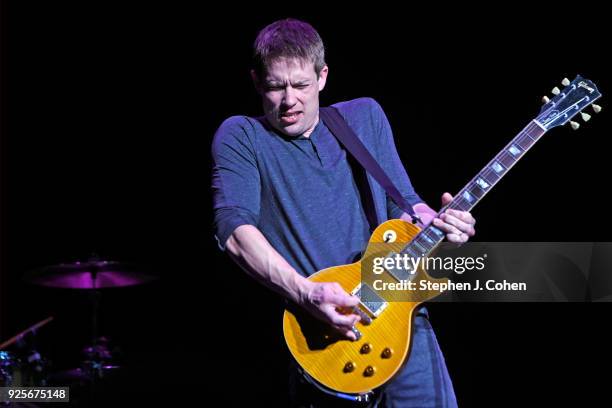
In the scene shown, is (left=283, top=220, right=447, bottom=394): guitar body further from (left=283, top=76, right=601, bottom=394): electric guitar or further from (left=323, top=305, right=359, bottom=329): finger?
(left=323, top=305, right=359, bottom=329): finger

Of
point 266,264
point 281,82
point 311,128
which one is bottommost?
point 266,264

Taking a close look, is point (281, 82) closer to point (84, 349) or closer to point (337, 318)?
point (337, 318)

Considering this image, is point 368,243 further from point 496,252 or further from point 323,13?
point 323,13

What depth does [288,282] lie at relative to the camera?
229cm

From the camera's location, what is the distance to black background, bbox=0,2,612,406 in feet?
15.0

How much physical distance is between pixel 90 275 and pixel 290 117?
15.4ft

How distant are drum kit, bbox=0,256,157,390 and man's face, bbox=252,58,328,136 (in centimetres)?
401

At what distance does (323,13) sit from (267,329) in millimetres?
2680

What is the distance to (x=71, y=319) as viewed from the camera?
7266 millimetres

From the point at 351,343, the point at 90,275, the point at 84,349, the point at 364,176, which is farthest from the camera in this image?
the point at 90,275

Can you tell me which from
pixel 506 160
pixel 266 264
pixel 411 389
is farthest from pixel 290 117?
pixel 411 389

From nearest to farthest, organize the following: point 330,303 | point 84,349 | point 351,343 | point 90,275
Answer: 1. point 330,303
2. point 351,343
3. point 84,349
4. point 90,275

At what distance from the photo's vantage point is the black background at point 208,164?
15.0 feet

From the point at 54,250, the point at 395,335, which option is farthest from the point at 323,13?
the point at 54,250
